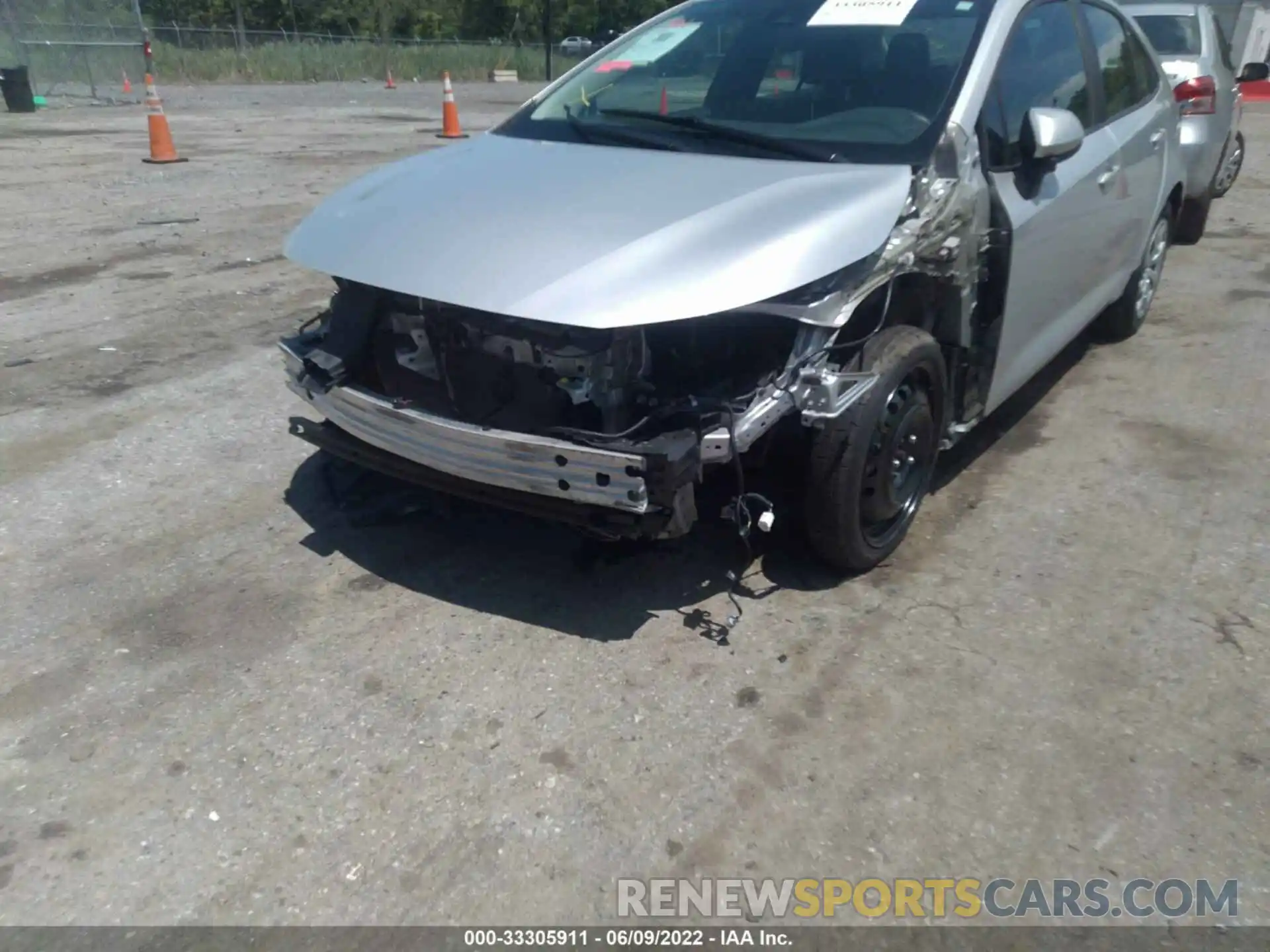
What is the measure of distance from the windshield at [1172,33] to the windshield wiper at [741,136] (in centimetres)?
630

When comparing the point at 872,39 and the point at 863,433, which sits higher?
the point at 872,39

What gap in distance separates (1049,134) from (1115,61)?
5.62 feet

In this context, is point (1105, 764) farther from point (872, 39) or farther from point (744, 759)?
point (872, 39)

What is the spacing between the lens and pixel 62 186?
10531mm

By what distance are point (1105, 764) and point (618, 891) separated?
1300mm

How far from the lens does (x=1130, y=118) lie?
4.84m

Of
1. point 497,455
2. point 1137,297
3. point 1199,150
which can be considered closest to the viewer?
point 497,455

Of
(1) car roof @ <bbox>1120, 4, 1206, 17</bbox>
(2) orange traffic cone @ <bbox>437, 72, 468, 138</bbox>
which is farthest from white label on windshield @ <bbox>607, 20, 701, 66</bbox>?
(2) orange traffic cone @ <bbox>437, 72, 468, 138</bbox>

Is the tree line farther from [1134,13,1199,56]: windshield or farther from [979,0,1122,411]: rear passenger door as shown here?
[979,0,1122,411]: rear passenger door

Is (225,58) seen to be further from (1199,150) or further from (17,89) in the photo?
(1199,150)

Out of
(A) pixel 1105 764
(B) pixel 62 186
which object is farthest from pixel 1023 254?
(B) pixel 62 186

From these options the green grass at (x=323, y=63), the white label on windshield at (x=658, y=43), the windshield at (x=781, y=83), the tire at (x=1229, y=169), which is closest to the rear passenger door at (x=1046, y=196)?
the windshield at (x=781, y=83)

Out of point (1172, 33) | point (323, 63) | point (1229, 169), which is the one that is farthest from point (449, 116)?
point (323, 63)

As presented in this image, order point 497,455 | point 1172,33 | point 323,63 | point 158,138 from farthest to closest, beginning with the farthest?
Result: point 323,63 < point 158,138 < point 1172,33 < point 497,455
